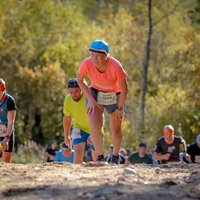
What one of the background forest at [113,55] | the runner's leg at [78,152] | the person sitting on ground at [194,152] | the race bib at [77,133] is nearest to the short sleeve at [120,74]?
the race bib at [77,133]

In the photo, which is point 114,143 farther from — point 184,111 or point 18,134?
point 18,134

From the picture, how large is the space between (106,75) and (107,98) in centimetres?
41

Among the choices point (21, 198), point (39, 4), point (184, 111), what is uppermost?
point (39, 4)

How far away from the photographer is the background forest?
109 ft

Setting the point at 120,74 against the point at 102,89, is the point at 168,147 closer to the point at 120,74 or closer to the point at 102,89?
the point at 102,89

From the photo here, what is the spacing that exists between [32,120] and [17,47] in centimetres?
594

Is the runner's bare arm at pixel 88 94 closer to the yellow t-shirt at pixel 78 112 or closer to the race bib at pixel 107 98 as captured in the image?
the race bib at pixel 107 98

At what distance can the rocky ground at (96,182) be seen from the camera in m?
8.33

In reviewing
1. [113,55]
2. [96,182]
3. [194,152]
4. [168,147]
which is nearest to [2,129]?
[168,147]

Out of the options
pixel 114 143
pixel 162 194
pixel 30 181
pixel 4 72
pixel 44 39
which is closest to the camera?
pixel 162 194

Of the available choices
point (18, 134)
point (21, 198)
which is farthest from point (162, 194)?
point (18, 134)

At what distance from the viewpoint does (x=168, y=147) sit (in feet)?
56.4

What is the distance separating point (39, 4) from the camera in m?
50.9

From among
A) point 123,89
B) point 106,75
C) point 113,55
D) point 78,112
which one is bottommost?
point 78,112
